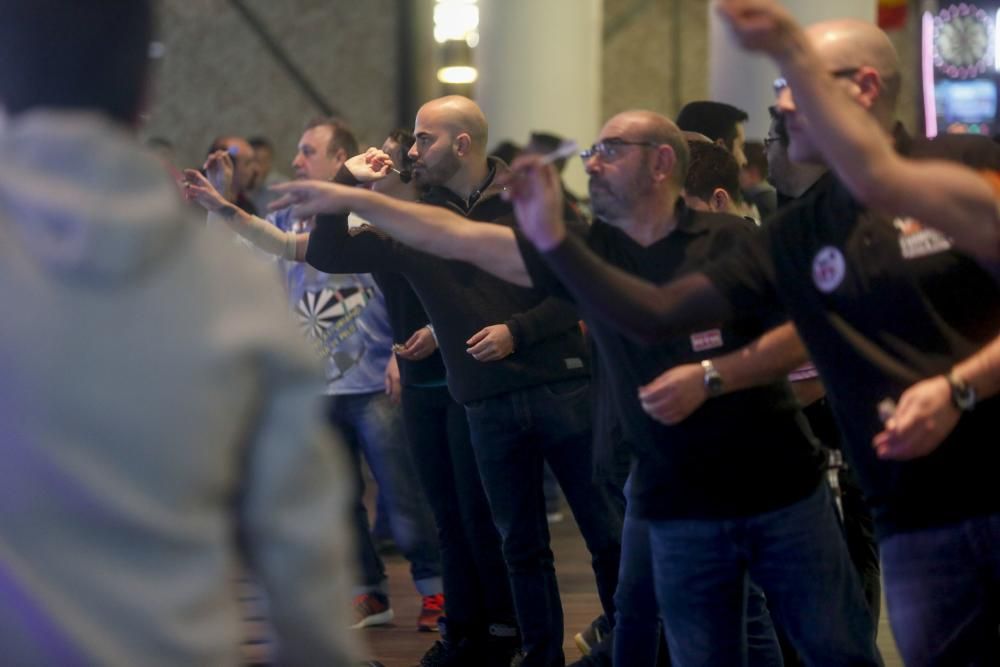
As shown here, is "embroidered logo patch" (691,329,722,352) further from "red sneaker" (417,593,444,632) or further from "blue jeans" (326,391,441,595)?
"blue jeans" (326,391,441,595)

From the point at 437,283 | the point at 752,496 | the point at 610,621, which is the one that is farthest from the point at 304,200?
the point at 610,621

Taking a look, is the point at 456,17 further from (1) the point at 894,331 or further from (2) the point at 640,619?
(1) the point at 894,331

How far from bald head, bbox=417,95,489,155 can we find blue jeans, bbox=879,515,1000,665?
2635 mm

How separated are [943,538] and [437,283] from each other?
2.43m

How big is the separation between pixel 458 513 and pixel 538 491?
67cm

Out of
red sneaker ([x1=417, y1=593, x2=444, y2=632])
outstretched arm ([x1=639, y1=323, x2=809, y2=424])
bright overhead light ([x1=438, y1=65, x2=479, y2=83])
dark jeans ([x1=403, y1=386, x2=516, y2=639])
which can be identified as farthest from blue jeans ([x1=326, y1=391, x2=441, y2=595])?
bright overhead light ([x1=438, y1=65, x2=479, y2=83])

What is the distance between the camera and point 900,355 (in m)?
2.97

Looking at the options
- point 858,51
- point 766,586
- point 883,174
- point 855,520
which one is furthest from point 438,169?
point 883,174

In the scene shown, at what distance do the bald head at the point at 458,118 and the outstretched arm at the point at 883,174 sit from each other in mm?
2554

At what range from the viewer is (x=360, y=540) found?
6359 mm

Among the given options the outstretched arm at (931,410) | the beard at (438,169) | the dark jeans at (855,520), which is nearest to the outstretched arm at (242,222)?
the beard at (438,169)

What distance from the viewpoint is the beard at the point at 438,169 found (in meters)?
5.22

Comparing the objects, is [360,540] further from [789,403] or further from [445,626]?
[789,403]

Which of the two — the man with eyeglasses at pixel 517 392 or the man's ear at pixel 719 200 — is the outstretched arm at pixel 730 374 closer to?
the man's ear at pixel 719 200
